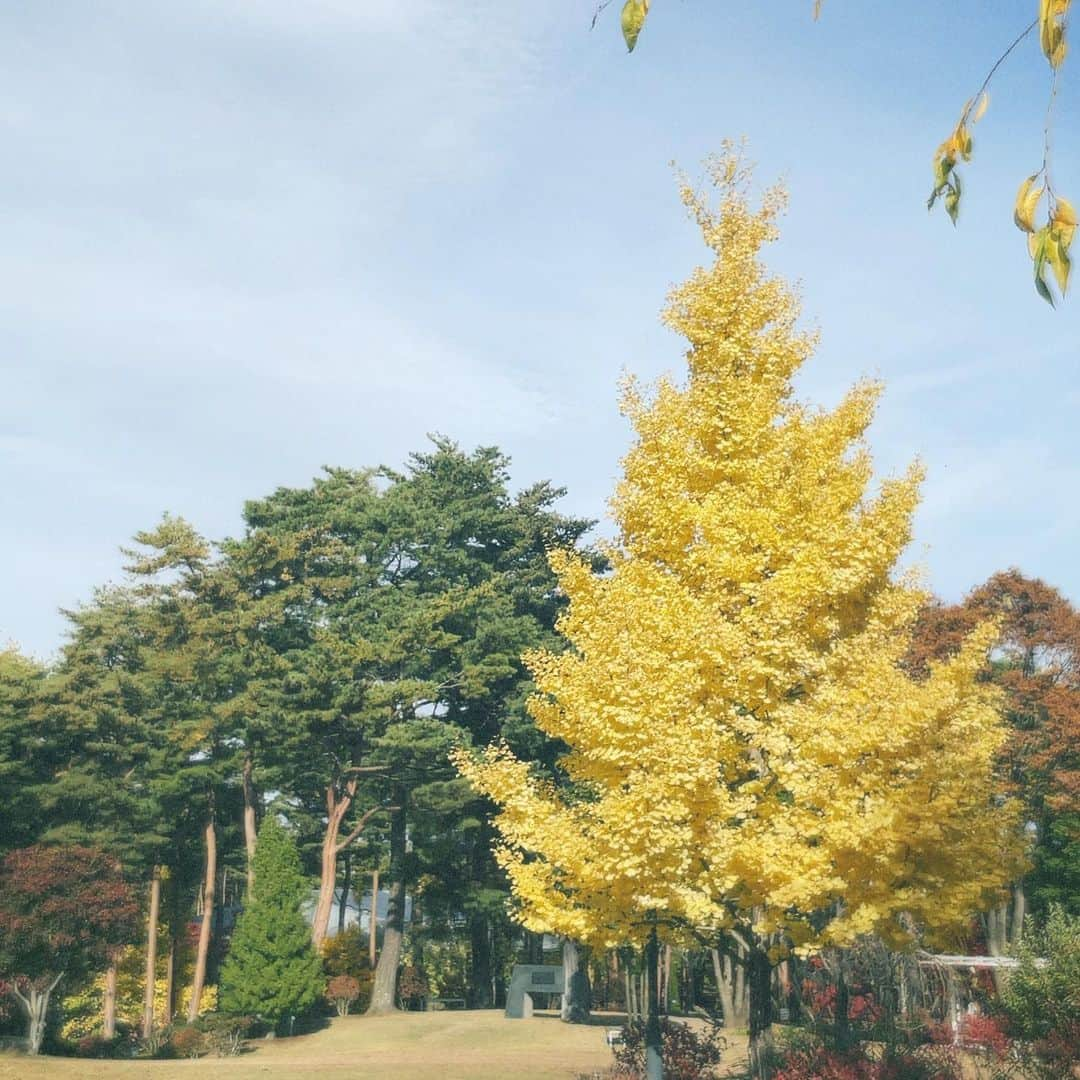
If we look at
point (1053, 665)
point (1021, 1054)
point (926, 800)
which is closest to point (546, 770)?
point (1053, 665)

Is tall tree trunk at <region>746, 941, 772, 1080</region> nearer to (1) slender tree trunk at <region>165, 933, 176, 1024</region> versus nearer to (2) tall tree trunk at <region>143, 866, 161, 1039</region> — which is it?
(2) tall tree trunk at <region>143, 866, 161, 1039</region>

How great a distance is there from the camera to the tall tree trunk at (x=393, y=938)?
3712 centimetres

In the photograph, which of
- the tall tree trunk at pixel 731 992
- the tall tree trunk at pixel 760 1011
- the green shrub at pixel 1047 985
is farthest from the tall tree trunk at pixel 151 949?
the green shrub at pixel 1047 985

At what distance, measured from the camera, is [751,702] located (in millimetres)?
12367

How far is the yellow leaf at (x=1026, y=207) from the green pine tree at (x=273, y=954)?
107ft

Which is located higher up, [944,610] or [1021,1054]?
[944,610]

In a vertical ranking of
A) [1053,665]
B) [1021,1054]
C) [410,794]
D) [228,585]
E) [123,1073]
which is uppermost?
[228,585]

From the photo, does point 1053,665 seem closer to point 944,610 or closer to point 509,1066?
point 944,610

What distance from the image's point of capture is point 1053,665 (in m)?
34.0

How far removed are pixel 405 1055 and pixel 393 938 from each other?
10.9m

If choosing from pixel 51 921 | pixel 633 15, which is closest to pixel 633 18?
pixel 633 15

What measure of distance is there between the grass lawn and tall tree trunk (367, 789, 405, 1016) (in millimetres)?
1433

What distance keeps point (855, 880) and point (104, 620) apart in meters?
34.5

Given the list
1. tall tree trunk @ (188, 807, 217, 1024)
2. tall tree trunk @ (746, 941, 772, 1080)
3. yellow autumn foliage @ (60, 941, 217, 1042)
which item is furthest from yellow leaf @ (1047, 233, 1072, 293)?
tall tree trunk @ (188, 807, 217, 1024)
